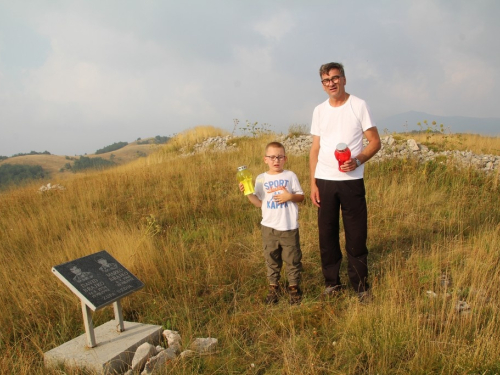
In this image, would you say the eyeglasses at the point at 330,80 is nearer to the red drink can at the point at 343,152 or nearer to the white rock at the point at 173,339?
the red drink can at the point at 343,152

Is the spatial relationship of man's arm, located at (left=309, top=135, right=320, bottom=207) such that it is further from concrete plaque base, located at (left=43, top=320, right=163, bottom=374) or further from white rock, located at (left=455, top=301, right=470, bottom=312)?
concrete plaque base, located at (left=43, top=320, right=163, bottom=374)

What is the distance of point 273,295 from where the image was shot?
4078 millimetres

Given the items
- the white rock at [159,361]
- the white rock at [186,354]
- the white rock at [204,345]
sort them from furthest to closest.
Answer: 1. the white rock at [204,345]
2. the white rock at [186,354]
3. the white rock at [159,361]

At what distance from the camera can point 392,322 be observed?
10.0ft

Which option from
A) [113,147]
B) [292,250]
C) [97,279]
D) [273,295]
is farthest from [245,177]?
[113,147]

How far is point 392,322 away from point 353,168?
1.38m

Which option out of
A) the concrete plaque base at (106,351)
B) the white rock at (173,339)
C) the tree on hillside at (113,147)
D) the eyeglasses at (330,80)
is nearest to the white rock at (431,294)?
the eyeglasses at (330,80)

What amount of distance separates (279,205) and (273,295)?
1.01 metres

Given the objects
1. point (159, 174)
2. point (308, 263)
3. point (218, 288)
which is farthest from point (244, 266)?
point (159, 174)

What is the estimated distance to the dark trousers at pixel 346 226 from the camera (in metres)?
3.71

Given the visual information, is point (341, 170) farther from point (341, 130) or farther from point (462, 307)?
point (462, 307)

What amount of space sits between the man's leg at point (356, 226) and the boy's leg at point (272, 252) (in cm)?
74

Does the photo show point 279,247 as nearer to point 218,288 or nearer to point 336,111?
point 218,288

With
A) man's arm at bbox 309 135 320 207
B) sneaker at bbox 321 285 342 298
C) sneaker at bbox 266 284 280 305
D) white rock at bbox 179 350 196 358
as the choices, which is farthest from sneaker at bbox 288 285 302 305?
white rock at bbox 179 350 196 358
